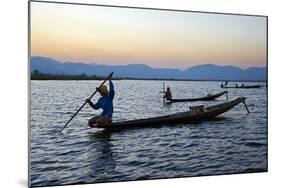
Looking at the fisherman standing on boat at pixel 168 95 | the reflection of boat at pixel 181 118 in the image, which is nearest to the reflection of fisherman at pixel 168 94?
the fisherman standing on boat at pixel 168 95

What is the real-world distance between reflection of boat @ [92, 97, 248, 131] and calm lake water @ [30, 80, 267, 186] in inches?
1.2

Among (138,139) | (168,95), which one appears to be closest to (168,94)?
(168,95)

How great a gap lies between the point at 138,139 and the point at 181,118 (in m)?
0.31

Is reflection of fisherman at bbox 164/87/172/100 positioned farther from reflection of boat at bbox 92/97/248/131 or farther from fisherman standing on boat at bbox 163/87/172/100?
reflection of boat at bbox 92/97/248/131

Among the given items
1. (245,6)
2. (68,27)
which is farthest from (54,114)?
(245,6)

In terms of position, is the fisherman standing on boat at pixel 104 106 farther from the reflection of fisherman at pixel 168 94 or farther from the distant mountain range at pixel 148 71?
the reflection of fisherman at pixel 168 94

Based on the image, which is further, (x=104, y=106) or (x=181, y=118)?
(x=181, y=118)

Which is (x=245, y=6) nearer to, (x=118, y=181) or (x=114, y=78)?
(x=114, y=78)

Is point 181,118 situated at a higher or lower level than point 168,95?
A: lower

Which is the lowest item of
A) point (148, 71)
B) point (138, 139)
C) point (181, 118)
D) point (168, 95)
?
point (138, 139)

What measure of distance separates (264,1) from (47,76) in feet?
4.98

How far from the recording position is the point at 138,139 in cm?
272

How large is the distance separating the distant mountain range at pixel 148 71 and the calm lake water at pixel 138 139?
5 cm

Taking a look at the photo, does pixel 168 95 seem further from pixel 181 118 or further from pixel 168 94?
pixel 181 118
